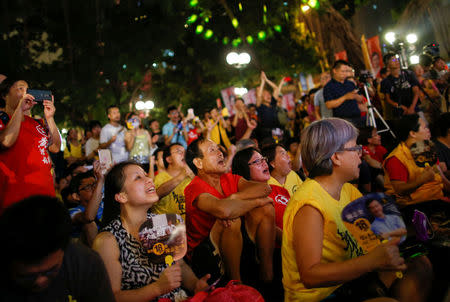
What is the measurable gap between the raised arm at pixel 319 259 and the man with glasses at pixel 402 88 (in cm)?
629

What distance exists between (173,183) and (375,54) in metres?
12.9

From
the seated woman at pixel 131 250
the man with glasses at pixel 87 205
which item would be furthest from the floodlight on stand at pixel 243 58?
the seated woman at pixel 131 250

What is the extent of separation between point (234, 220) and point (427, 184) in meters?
2.49

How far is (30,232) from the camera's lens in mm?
1461

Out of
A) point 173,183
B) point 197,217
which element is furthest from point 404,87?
point 197,217

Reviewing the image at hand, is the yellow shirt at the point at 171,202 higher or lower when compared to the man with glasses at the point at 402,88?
lower

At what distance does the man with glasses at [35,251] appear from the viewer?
145cm

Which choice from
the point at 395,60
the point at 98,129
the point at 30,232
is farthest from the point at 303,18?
the point at 30,232

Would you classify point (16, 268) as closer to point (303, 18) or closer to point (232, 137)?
point (232, 137)

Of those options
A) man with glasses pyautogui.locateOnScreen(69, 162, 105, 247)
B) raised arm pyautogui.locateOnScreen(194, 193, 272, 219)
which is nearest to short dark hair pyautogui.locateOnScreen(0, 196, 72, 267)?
raised arm pyautogui.locateOnScreen(194, 193, 272, 219)

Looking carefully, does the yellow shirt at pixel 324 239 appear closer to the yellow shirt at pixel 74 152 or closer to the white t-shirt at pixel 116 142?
the white t-shirt at pixel 116 142

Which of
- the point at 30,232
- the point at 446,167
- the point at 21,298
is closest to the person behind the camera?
the point at 30,232

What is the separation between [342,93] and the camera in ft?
21.3

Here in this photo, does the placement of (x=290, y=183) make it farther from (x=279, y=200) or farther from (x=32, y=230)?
(x=32, y=230)
